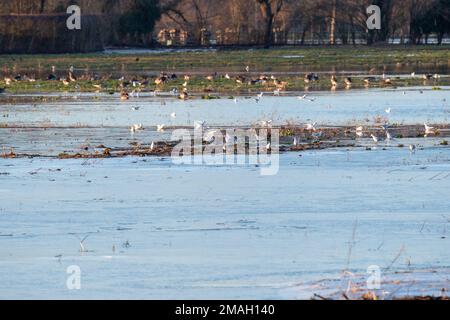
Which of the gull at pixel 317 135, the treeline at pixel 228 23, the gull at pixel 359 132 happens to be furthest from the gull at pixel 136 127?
the treeline at pixel 228 23

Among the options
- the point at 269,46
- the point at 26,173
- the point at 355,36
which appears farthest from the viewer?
the point at 355,36

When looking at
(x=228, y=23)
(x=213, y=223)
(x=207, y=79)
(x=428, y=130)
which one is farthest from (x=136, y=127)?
(x=228, y=23)

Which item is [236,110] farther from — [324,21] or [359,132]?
[324,21]

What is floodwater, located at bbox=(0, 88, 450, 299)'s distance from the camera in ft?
32.4

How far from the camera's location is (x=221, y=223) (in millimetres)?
12719

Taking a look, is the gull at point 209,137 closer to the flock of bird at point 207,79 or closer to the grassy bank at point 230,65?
the flock of bird at point 207,79

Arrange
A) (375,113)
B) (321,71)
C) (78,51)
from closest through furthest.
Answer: (375,113)
(321,71)
(78,51)

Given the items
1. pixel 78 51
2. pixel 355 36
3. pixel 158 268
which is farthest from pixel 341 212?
pixel 355 36

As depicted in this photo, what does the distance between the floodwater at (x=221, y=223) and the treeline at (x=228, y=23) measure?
151 ft

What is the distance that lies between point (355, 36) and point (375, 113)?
55.1m

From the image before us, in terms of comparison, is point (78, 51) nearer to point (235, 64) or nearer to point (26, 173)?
point (235, 64)

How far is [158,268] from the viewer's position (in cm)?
1041

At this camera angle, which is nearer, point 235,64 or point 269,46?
point 235,64

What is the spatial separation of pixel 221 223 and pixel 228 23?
68450 millimetres
